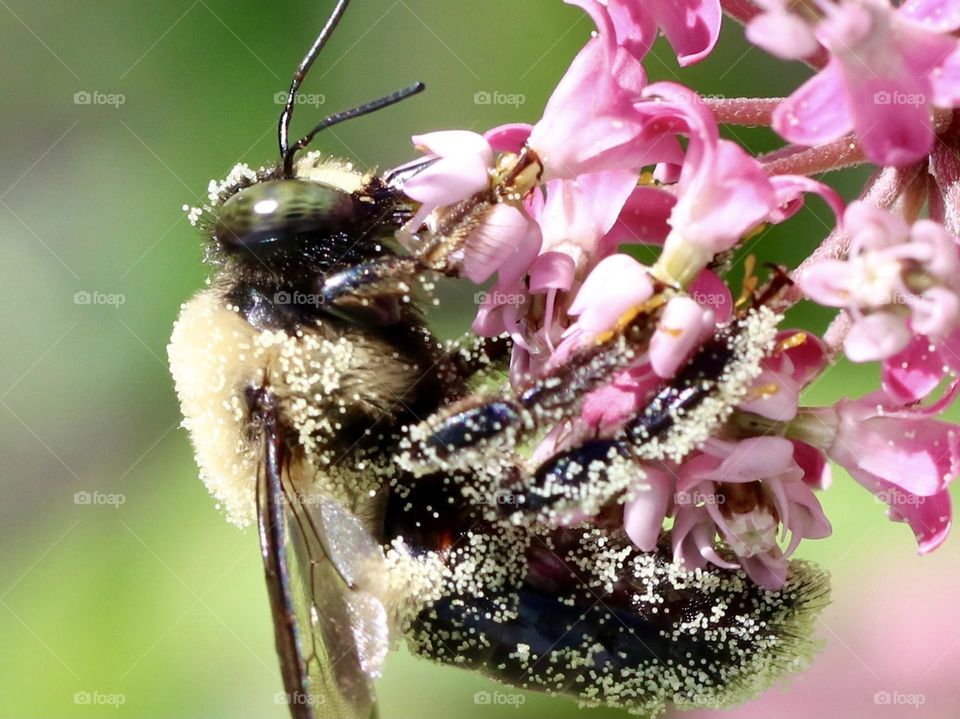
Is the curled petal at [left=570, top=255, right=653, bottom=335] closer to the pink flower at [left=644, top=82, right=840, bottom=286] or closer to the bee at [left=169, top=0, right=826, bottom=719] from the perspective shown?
the pink flower at [left=644, top=82, right=840, bottom=286]

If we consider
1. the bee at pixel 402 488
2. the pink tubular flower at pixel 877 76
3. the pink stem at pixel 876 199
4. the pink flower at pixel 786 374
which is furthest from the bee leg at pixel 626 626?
the pink tubular flower at pixel 877 76

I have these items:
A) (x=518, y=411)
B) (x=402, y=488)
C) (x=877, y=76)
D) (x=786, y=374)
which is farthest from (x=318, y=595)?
(x=877, y=76)

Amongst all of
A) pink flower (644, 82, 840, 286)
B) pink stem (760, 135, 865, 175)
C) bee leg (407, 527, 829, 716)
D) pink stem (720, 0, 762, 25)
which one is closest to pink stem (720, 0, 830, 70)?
pink stem (720, 0, 762, 25)

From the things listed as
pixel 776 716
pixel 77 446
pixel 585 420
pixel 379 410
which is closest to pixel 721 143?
pixel 585 420

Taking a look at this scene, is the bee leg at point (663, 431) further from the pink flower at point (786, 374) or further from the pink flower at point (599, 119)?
the pink flower at point (599, 119)

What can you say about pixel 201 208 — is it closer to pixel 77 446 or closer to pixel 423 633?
pixel 423 633

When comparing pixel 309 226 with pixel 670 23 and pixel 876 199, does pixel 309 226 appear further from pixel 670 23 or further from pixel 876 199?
pixel 876 199

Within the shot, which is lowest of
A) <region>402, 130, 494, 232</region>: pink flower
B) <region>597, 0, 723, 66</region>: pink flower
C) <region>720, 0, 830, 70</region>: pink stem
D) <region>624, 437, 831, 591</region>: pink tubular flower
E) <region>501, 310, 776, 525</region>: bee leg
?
<region>624, 437, 831, 591</region>: pink tubular flower
